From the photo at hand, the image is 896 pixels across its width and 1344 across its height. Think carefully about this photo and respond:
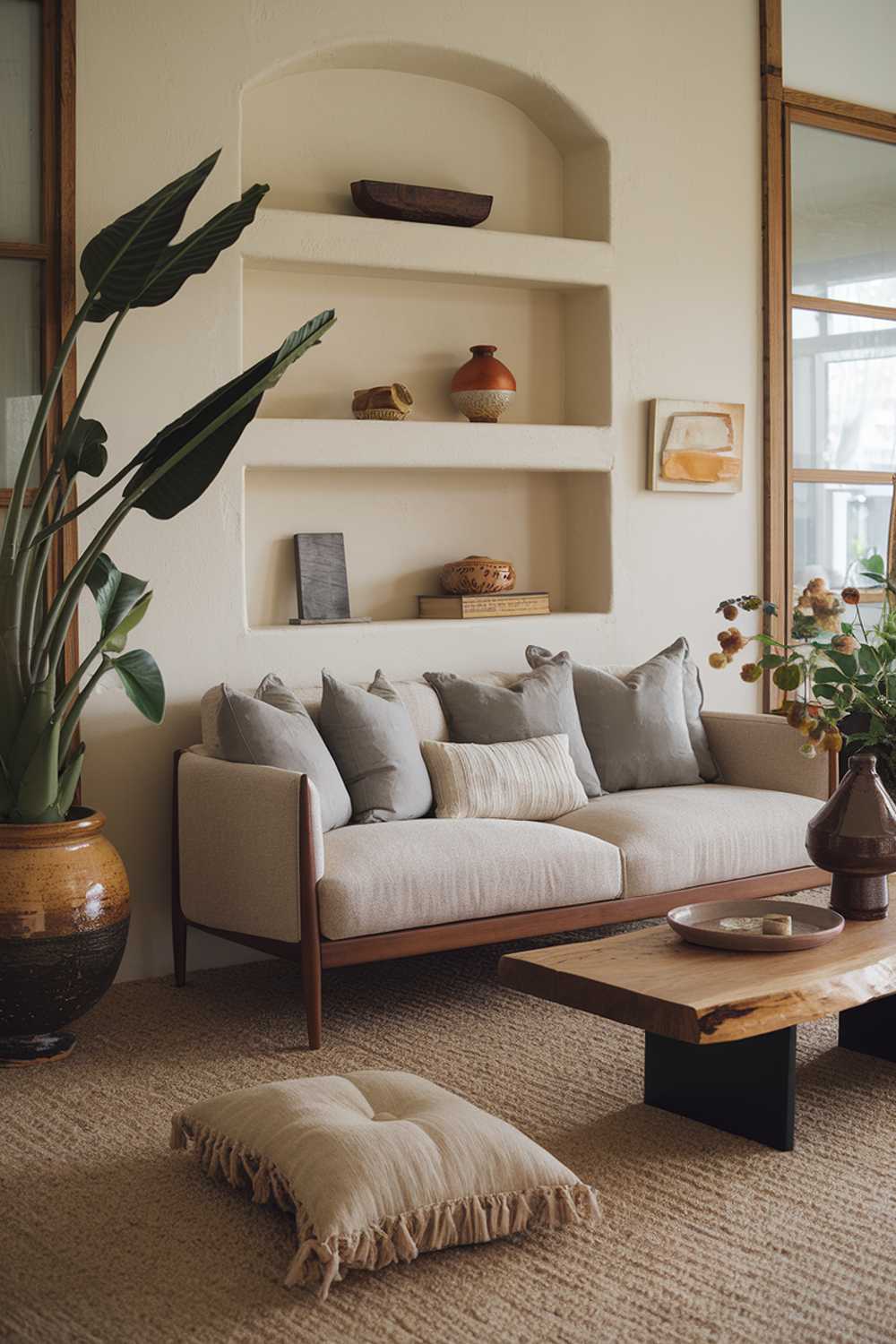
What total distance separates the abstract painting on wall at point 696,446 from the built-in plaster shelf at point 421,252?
531mm

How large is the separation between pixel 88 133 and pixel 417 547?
1665mm

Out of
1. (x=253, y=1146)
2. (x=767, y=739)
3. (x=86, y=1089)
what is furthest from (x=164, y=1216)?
(x=767, y=739)

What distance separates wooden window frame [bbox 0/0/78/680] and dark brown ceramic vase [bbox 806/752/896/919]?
213cm

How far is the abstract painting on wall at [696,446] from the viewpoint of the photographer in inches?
203

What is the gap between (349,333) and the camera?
484 centimetres

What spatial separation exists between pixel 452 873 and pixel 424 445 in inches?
63.4

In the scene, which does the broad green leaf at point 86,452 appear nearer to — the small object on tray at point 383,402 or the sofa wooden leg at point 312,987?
the small object on tray at point 383,402

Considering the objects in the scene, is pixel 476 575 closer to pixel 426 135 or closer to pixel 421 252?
pixel 421 252

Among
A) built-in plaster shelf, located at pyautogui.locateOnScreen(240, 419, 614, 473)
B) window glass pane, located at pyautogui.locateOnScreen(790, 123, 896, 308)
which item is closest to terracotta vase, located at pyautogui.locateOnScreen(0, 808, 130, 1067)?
built-in plaster shelf, located at pyautogui.locateOnScreen(240, 419, 614, 473)

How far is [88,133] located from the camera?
13.5 feet

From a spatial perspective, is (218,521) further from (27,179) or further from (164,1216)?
(164,1216)

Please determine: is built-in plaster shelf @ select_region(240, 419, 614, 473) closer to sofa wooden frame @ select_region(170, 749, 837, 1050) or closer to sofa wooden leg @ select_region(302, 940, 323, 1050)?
sofa wooden frame @ select_region(170, 749, 837, 1050)

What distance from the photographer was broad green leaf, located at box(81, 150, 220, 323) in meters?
3.40

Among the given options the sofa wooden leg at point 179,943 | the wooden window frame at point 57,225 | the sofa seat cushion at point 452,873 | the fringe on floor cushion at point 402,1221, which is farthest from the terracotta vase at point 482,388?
the fringe on floor cushion at point 402,1221
